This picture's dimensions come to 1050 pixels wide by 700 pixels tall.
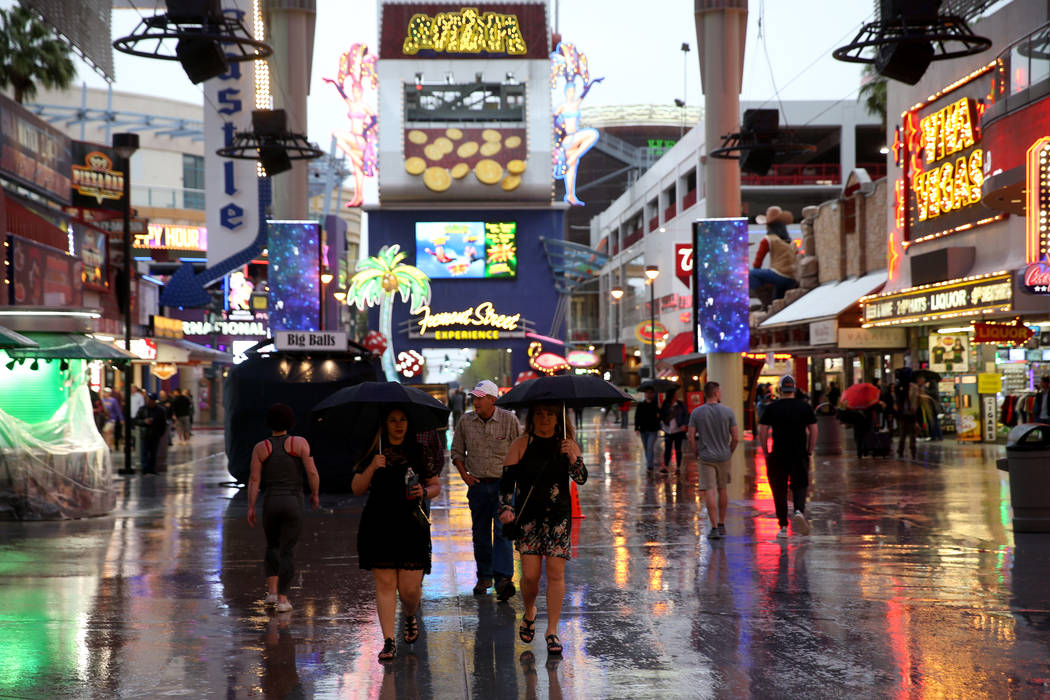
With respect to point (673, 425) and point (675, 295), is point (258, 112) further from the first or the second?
point (675, 295)

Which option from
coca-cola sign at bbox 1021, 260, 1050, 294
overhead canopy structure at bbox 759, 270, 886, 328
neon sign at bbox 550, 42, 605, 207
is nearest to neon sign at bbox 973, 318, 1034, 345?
coca-cola sign at bbox 1021, 260, 1050, 294

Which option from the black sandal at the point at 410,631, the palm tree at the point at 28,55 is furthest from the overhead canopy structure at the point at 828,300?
the black sandal at the point at 410,631

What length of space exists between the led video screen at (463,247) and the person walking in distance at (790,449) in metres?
45.9

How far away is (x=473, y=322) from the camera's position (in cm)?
5953

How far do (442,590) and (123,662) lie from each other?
→ 328cm

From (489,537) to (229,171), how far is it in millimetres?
25634

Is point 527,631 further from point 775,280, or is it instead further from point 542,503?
point 775,280

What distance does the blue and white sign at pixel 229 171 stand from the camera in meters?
32.6

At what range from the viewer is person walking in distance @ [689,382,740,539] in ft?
44.4

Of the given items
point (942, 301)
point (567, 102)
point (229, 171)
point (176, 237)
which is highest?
point (567, 102)

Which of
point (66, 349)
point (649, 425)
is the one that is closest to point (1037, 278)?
point (649, 425)

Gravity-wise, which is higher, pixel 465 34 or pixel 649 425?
pixel 465 34

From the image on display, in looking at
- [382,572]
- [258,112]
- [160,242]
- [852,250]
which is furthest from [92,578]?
Result: [160,242]

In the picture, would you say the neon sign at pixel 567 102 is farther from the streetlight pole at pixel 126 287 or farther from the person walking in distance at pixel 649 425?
the person walking in distance at pixel 649 425
